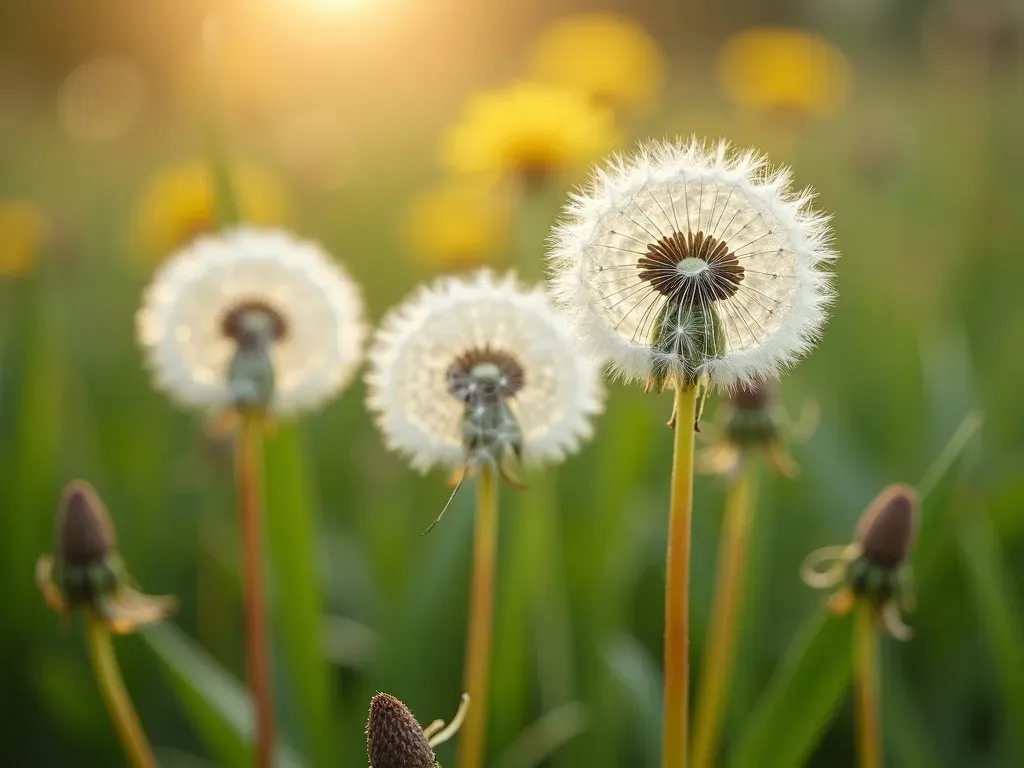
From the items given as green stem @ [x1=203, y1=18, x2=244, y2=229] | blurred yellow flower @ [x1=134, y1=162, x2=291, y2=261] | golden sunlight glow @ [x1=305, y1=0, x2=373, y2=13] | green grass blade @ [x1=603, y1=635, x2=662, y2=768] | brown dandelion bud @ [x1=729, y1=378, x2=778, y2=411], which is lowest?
green grass blade @ [x1=603, y1=635, x2=662, y2=768]

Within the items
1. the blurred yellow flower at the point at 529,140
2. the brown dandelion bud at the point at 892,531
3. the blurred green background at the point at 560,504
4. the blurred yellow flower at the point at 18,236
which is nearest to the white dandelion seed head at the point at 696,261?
the brown dandelion bud at the point at 892,531

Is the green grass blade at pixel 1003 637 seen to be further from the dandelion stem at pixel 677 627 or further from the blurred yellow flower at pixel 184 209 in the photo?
the blurred yellow flower at pixel 184 209

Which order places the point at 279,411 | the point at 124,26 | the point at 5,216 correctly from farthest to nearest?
the point at 124,26
the point at 5,216
the point at 279,411

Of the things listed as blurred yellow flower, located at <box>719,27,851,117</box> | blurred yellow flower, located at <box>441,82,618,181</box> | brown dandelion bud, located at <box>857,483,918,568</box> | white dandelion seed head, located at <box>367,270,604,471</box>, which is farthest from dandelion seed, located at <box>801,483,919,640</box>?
blurred yellow flower, located at <box>719,27,851,117</box>

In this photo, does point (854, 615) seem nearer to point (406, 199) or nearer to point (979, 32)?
point (979, 32)

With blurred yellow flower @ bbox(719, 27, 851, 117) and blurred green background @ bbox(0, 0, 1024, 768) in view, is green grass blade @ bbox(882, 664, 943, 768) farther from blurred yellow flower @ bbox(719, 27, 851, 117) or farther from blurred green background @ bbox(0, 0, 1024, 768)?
blurred yellow flower @ bbox(719, 27, 851, 117)

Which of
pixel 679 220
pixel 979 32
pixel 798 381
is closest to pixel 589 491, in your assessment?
pixel 798 381
